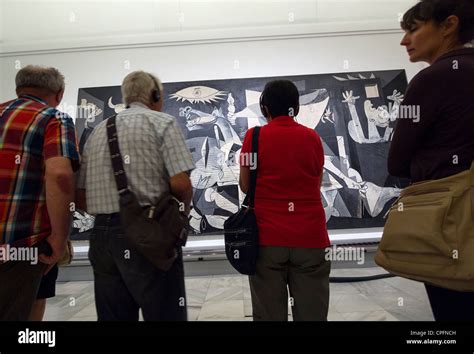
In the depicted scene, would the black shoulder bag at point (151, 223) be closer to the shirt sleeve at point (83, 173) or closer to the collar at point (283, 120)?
the shirt sleeve at point (83, 173)

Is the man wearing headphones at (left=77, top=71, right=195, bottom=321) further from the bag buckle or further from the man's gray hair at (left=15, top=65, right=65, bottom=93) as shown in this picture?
the man's gray hair at (left=15, top=65, right=65, bottom=93)

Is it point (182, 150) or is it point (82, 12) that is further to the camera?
point (82, 12)

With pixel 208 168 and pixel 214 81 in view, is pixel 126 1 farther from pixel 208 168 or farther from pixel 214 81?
pixel 208 168

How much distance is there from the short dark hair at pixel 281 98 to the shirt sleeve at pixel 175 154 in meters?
0.42

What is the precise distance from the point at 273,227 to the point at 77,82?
8.87 ft

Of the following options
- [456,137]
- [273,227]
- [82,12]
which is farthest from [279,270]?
[82,12]

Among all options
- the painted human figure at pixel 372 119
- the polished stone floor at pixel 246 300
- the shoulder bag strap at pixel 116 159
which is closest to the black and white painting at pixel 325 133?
the painted human figure at pixel 372 119

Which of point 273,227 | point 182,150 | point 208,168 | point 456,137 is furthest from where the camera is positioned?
point 208,168

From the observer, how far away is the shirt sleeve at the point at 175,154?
105 centimetres

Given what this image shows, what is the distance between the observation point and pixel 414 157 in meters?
0.88

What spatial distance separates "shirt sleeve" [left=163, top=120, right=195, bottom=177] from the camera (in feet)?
3.46

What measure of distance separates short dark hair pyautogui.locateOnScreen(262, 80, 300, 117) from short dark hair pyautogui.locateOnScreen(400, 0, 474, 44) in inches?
18.9

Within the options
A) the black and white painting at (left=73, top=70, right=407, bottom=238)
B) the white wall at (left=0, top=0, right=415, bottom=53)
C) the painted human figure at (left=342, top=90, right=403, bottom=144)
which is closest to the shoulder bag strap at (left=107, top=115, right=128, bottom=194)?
the white wall at (left=0, top=0, right=415, bottom=53)

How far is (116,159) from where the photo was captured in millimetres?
1043
